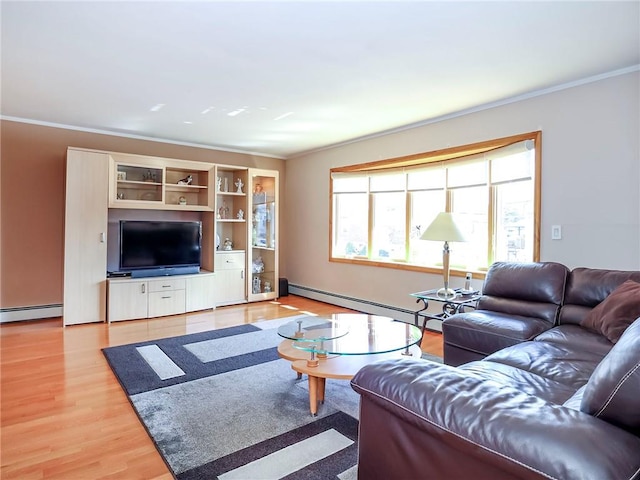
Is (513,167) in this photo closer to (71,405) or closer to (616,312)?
(616,312)

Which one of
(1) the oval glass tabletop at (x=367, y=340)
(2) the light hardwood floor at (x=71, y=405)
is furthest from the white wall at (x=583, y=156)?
(2) the light hardwood floor at (x=71, y=405)

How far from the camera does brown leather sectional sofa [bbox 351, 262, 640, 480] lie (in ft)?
3.06

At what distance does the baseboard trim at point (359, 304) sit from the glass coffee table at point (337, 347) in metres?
1.59

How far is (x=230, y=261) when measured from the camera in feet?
18.6

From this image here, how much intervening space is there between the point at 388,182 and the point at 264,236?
7.13ft

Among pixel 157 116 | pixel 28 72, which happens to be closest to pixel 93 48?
pixel 28 72

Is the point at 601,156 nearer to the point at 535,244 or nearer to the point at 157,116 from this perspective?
the point at 535,244

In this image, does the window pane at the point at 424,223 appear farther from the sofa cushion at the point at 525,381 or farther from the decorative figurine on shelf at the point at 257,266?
the sofa cushion at the point at 525,381

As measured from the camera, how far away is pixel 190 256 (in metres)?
5.31

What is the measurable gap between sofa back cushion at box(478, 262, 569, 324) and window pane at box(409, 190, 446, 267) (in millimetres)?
1251

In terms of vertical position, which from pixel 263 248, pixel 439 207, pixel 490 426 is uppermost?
pixel 439 207

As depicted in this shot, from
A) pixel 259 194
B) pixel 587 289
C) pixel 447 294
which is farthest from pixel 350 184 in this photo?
pixel 587 289

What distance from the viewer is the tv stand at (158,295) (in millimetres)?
4621

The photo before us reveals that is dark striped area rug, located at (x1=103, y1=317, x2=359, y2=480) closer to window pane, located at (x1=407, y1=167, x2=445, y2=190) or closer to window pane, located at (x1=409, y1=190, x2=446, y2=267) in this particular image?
window pane, located at (x1=409, y1=190, x2=446, y2=267)
